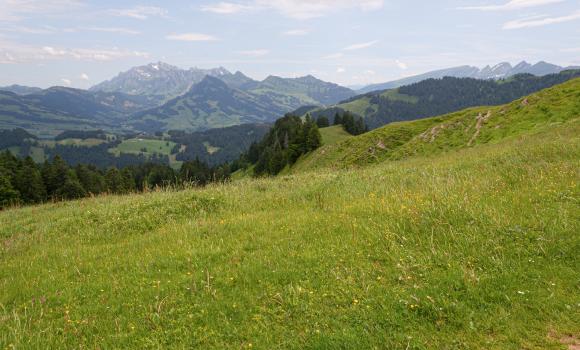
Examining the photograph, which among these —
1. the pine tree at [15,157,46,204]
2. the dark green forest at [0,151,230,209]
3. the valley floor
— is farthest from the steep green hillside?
the pine tree at [15,157,46,204]

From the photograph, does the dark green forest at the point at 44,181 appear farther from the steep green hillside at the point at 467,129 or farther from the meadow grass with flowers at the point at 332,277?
the meadow grass with flowers at the point at 332,277

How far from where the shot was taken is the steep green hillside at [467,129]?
36.6 metres

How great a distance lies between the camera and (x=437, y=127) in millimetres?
53281

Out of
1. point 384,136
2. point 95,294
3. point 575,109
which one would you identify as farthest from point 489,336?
point 384,136

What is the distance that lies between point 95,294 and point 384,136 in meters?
58.5

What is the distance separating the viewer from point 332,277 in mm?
6402

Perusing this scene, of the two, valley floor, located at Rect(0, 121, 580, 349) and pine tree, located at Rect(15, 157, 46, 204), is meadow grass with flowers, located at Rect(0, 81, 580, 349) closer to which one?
valley floor, located at Rect(0, 121, 580, 349)

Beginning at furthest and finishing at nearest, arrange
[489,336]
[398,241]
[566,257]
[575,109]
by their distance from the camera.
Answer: [575,109] < [398,241] < [566,257] < [489,336]

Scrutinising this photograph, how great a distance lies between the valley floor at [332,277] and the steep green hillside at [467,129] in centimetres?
3054

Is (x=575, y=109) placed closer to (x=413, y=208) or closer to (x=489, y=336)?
(x=413, y=208)

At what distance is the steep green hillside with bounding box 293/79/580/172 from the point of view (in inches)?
1441

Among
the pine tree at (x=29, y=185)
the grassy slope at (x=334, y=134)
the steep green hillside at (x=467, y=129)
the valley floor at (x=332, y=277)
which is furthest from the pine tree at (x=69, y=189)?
the valley floor at (x=332, y=277)

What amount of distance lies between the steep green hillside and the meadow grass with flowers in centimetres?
3065

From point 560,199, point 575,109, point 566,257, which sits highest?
point 575,109
